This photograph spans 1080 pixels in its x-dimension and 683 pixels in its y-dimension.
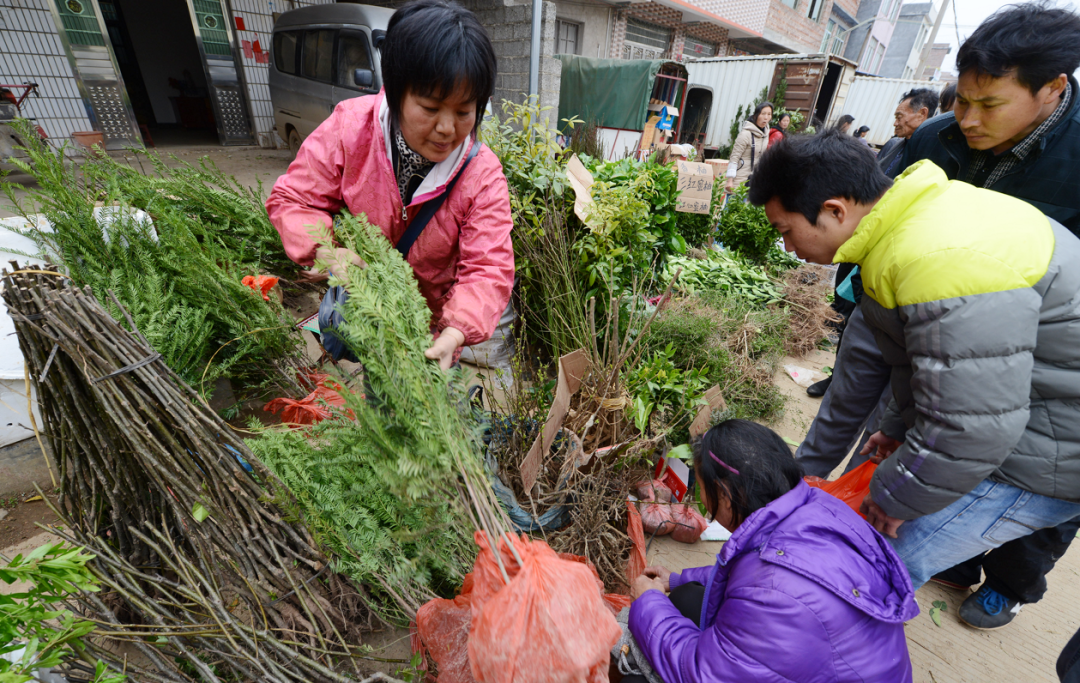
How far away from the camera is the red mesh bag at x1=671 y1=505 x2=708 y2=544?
1969 mm

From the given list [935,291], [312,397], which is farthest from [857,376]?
[312,397]

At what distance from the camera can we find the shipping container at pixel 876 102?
1220 centimetres

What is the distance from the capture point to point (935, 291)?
100 centimetres

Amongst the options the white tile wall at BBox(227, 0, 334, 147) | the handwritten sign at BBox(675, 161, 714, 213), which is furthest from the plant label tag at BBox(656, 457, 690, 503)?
the white tile wall at BBox(227, 0, 334, 147)

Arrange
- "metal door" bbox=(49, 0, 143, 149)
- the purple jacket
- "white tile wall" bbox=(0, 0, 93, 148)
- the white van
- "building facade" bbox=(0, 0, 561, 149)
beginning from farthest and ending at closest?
"metal door" bbox=(49, 0, 143, 149), "building facade" bbox=(0, 0, 561, 149), "white tile wall" bbox=(0, 0, 93, 148), the white van, the purple jacket

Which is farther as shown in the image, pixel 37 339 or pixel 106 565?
pixel 106 565

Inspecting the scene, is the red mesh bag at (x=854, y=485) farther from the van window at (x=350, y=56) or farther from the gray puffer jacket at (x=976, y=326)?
the van window at (x=350, y=56)

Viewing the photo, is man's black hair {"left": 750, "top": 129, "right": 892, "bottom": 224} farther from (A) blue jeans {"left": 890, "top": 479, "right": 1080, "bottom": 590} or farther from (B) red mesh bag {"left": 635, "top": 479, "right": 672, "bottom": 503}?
(B) red mesh bag {"left": 635, "top": 479, "right": 672, "bottom": 503}

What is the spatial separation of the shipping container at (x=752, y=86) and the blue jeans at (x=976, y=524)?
35.2 feet

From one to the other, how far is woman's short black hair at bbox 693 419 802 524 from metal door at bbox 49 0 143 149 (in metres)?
7.74

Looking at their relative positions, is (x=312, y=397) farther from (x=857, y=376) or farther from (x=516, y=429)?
(x=857, y=376)

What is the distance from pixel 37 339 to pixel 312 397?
2.86 ft

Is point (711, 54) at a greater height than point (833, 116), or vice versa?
point (711, 54)

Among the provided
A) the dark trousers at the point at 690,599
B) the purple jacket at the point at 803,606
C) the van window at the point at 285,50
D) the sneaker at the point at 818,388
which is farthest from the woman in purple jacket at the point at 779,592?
the van window at the point at 285,50
